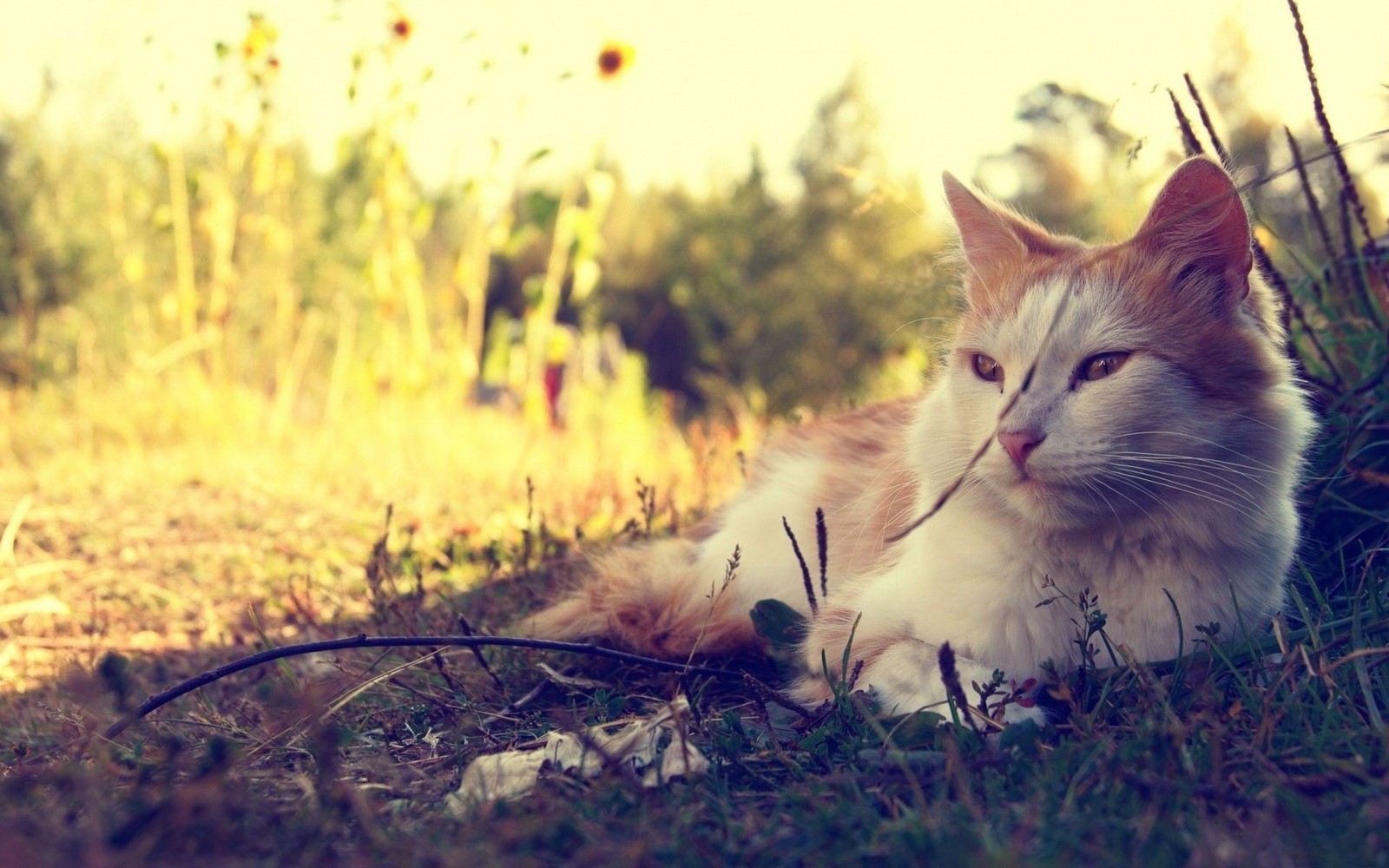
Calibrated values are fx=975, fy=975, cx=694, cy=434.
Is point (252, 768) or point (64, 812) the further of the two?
point (252, 768)

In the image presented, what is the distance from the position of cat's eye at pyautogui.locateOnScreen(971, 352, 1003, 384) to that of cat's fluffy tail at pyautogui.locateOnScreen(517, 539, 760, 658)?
68 centimetres

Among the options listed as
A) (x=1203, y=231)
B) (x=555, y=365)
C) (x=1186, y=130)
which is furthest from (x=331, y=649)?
(x=555, y=365)

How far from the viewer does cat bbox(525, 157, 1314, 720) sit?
64.2 inches

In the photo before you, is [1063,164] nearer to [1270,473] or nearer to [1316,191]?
[1316,191]

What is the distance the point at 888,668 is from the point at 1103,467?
1.63ft

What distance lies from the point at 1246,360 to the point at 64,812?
191cm

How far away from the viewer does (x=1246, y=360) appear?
5.60 feet

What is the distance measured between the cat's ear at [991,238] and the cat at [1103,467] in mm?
30

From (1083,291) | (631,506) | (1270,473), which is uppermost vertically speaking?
(1083,291)

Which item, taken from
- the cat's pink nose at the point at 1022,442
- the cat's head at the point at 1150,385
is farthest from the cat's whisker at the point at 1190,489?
the cat's pink nose at the point at 1022,442

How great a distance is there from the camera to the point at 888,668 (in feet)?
5.57

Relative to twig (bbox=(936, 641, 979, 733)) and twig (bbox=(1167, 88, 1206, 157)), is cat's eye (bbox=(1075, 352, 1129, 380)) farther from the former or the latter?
twig (bbox=(1167, 88, 1206, 157))

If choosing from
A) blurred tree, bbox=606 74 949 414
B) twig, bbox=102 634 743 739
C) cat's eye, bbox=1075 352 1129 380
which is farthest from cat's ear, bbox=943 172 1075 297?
blurred tree, bbox=606 74 949 414

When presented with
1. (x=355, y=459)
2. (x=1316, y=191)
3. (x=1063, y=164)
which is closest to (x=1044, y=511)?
(x=1316, y=191)
